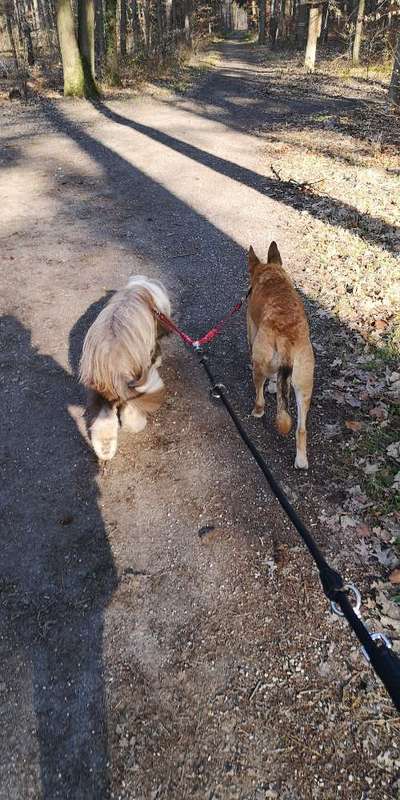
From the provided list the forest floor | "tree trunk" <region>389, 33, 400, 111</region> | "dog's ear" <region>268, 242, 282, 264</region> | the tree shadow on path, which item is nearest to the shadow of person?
the forest floor

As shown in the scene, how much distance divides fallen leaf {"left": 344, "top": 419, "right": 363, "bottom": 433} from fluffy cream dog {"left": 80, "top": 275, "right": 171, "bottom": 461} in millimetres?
1840

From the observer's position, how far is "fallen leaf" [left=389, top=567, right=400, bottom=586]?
325 cm

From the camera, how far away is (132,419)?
425 centimetres

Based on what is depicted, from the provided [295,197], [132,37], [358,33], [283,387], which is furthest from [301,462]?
[132,37]

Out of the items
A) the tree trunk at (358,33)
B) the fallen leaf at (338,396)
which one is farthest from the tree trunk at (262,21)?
the fallen leaf at (338,396)

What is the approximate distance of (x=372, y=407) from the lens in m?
4.84

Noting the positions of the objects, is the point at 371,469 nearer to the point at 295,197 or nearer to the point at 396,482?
the point at 396,482

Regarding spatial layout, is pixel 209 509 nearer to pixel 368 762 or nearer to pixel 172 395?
pixel 172 395

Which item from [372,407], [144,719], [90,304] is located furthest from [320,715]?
[90,304]

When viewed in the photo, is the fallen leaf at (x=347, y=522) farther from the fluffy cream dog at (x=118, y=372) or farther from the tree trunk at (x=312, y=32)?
the tree trunk at (x=312, y=32)

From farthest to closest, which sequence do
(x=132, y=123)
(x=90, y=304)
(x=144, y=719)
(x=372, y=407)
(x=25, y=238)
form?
(x=132, y=123) → (x=25, y=238) → (x=90, y=304) → (x=372, y=407) → (x=144, y=719)

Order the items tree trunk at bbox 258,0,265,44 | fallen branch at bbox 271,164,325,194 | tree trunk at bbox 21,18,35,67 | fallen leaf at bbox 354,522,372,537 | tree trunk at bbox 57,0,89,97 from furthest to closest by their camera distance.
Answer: tree trunk at bbox 258,0,265,44
tree trunk at bbox 21,18,35,67
tree trunk at bbox 57,0,89,97
fallen branch at bbox 271,164,325,194
fallen leaf at bbox 354,522,372,537

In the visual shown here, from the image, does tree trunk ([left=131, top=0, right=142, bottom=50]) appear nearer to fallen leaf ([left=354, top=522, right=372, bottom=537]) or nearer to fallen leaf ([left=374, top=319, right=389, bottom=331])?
fallen leaf ([left=374, top=319, right=389, bottom=331])

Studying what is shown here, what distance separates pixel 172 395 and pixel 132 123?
15.2m
